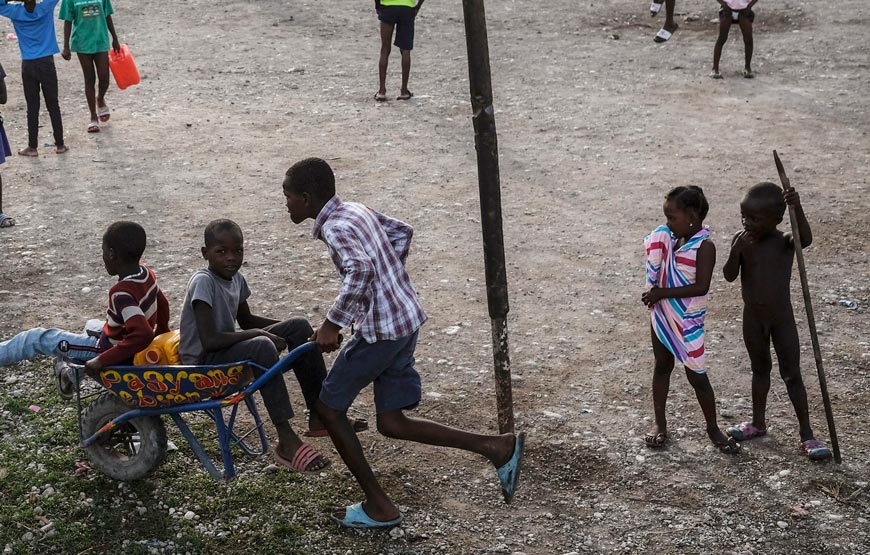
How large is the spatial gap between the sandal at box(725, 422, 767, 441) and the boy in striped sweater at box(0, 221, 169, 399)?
286 cm

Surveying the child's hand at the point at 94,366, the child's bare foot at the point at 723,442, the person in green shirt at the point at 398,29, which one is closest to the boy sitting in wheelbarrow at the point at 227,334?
the child's hand at the point at 94,366

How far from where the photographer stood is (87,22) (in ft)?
33.0

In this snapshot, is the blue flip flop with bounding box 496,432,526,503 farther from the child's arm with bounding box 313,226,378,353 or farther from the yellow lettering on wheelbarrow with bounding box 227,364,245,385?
the yellow lettering on wheelbarrow with bounding box 227,364,245,385

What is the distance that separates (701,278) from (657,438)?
871mm

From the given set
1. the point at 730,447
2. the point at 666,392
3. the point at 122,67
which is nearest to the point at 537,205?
the point at 666,392

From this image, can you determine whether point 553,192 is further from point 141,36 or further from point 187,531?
point 141,36

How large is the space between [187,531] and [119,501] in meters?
0.44

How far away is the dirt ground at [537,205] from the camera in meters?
4.64

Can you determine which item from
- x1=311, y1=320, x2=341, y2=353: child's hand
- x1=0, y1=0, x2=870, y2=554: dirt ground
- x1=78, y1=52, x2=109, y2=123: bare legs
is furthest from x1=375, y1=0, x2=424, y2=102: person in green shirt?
x1=311, y1=320, x2=341, y2=353: child's hand

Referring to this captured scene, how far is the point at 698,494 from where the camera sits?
4.60m

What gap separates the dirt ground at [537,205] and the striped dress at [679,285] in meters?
0.54

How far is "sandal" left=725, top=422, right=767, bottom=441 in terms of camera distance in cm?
503

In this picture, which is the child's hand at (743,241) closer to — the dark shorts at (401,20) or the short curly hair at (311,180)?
the short curly hair at (311,180)

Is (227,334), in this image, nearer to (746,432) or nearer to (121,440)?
(121,440)
